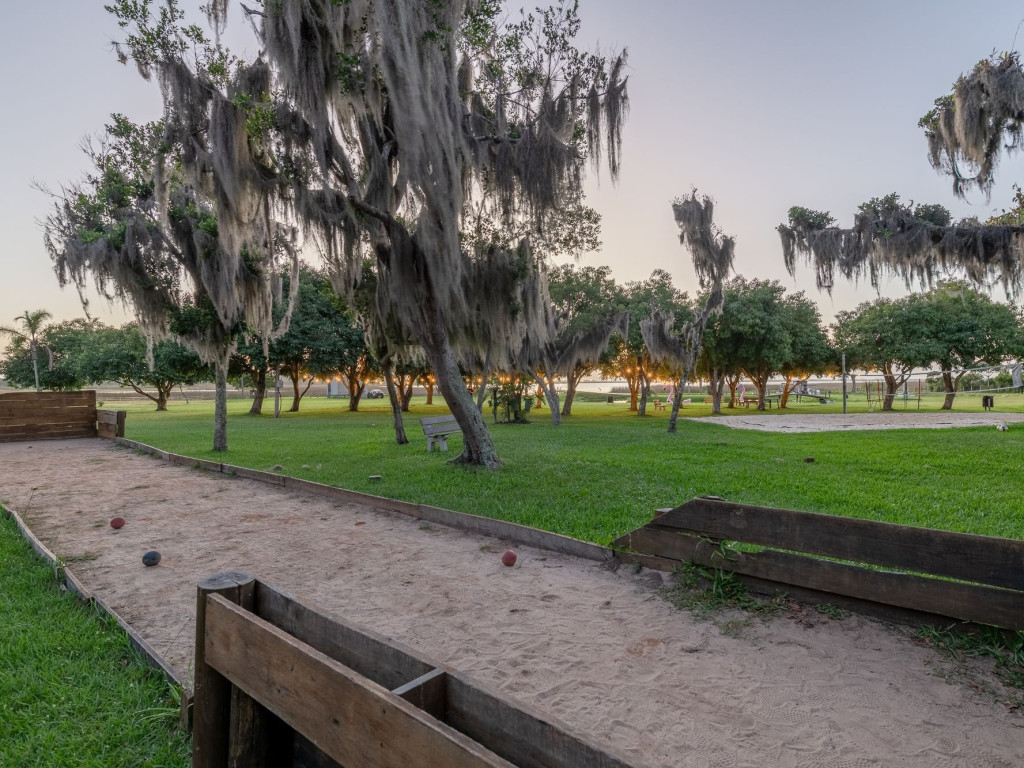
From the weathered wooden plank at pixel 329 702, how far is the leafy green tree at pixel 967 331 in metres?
32.4

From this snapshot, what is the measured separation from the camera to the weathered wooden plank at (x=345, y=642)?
4.52ft

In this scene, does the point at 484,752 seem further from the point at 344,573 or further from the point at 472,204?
the point at 472,204

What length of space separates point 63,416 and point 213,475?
8.78 metres

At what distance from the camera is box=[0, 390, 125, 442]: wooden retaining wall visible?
42.5 ft

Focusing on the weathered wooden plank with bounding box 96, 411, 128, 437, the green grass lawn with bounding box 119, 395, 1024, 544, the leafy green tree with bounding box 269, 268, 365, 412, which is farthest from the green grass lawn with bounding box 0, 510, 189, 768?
the leafy green tree with bounding box 269, 268, 365, 412

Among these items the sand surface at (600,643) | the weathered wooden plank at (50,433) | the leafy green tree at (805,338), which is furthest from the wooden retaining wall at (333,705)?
the leafy green tree at (805,338)

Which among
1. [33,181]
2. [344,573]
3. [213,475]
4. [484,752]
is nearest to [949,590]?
[484,752]

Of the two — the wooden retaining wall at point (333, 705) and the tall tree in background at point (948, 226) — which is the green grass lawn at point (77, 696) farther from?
the tall tree in background at point (948, 226)

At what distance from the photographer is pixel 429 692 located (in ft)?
4.22

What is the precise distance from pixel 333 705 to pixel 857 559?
108 inches

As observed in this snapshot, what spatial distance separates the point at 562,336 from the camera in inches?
780

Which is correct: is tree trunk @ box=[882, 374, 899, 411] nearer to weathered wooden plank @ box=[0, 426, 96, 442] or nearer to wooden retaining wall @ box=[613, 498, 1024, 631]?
wooden retaining wall @ box=[613, 498, 1024, 631]

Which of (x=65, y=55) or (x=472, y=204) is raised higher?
(x=65, y=55)

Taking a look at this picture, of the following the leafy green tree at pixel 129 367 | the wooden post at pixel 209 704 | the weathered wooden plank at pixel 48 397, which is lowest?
the wooden post at pixel 209 704
